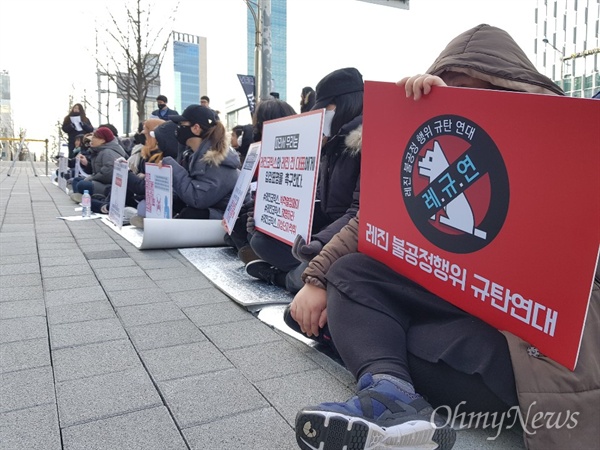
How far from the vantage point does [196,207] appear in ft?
15.1

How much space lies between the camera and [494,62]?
5.26 feet

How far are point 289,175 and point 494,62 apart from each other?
1.71 meters

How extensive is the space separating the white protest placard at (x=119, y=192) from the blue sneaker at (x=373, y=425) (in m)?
5.11

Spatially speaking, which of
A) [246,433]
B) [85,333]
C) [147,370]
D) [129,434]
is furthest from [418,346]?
A: [85,333]

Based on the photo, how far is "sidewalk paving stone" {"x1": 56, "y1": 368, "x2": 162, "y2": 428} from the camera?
1.60 m

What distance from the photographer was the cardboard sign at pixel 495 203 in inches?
46.4

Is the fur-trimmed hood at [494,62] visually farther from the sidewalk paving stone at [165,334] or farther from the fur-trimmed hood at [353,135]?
the sidewalk paving stone at [165,334]

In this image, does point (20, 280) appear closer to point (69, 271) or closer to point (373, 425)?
point (69, 271)

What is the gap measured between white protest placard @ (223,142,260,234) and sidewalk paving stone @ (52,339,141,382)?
1.83 metres

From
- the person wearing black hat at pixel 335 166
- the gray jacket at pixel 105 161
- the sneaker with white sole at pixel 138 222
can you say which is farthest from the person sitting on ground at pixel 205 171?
the gray jacket at pixel 105 161

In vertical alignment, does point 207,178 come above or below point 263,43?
below

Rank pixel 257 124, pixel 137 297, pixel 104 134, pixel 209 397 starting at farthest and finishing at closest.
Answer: pixel 104 134 < pixel 257 124 < pixel 137 297 < pixel 209 397

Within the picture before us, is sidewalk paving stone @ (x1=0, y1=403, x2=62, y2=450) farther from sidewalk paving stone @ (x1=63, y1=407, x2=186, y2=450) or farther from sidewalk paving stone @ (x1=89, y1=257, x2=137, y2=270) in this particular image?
sidewalk paving stone @ (x1=89, y1=257, x2=137, y2=270)

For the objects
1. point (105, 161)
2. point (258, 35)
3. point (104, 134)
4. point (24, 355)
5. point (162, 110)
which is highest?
point (258, 35)
